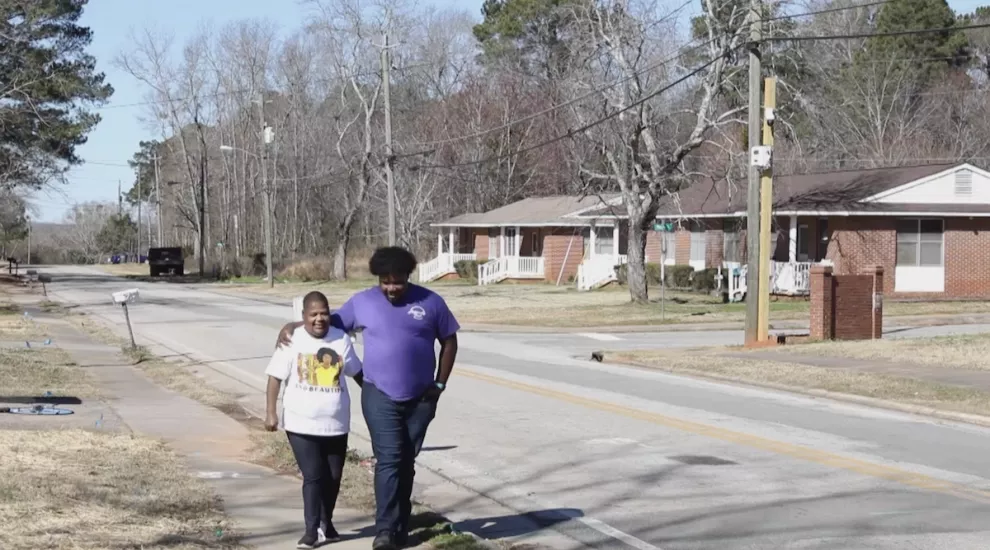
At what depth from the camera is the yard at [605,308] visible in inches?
1316

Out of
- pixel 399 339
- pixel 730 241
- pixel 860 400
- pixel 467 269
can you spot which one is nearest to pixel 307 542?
pixel 399 339

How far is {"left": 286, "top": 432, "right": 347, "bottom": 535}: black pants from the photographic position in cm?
738

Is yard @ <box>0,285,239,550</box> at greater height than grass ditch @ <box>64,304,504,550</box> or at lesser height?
greater

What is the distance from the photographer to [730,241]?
4453 cm

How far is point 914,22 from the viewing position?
193 feet

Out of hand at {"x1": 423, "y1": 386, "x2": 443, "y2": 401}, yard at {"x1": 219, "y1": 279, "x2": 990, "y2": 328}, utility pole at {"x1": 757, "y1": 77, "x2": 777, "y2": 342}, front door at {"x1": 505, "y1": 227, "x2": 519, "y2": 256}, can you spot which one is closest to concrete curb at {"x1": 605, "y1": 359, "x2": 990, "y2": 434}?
utility pole at {"x1": 757, "y1": 77, "x2": 777, "y2": 342}

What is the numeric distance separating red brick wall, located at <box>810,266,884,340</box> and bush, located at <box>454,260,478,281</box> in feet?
123

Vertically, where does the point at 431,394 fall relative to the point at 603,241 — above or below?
below

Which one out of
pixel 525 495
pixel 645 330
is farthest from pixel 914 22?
pixel 525 495

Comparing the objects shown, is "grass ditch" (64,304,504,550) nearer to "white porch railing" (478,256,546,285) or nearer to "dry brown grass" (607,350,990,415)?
"dry brown grass" (607,350,990,415)

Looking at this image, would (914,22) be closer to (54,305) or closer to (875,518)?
(54,305)

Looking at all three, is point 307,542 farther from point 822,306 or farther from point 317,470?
point 822,306

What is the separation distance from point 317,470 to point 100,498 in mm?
1772

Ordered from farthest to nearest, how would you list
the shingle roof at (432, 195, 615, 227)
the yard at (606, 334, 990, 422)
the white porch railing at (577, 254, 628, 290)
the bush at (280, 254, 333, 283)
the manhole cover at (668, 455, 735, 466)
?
1. the bush at (280, 254, 333, 283)
2. the shingle roof at (432, 195, 615, 227)
3. the white porch railing at (577, 254, 628, 290)
4. the yard at (606, 334, 990, 422)
5. the manhole cover at (668, 455, 735, 466)
